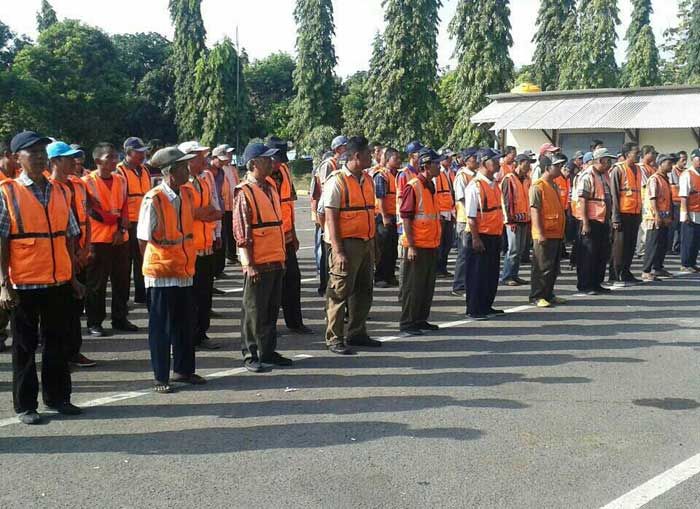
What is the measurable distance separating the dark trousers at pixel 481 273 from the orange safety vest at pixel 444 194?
8.05ft

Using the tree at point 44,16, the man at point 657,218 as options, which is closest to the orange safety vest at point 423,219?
the man at point 657,218

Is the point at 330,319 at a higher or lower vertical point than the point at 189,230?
lower

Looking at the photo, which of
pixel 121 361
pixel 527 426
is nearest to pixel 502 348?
pixel 527 426

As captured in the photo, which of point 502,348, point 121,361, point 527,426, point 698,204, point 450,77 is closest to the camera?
point 527,426

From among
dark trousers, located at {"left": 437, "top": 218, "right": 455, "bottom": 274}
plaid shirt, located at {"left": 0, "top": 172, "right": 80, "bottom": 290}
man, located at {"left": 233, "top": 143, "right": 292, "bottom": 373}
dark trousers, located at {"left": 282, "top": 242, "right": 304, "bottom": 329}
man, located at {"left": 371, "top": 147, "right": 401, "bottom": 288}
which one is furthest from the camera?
dark trousers, located at {"left": 437, "top": 218, "right": 455, "bottom": 274}

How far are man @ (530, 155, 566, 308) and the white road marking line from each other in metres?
5.50

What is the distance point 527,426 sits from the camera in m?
5.55

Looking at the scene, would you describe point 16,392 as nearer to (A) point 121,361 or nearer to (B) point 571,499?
(A) point 121,361

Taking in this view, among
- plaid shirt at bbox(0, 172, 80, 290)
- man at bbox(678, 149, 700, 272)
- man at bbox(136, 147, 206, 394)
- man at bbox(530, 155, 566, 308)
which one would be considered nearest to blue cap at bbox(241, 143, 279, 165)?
man at bbox(136, 147, 206, 394)

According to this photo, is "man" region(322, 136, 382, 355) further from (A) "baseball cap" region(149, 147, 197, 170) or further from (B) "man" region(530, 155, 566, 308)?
(B) "man" region(530, 155, 566, 308)

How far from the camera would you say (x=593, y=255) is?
37.6 ft

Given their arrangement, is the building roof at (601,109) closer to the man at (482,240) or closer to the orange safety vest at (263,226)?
the man at (482,240)

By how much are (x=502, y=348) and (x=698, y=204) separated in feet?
24.6

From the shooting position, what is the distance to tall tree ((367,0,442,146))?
143ft
